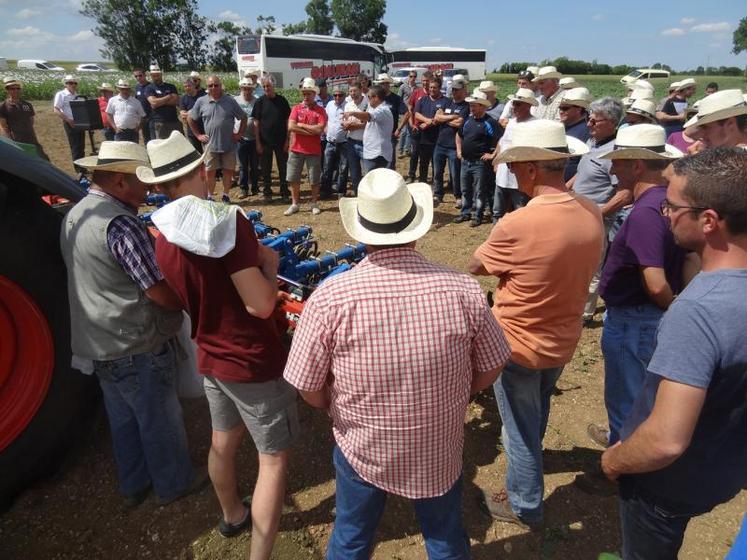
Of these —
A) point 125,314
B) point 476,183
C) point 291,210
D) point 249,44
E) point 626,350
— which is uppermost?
point 249,44

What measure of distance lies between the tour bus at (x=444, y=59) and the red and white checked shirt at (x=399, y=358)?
39.0 m

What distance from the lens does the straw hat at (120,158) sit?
2082 millimetres

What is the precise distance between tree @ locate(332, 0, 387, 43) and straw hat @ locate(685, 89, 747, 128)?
7595cm

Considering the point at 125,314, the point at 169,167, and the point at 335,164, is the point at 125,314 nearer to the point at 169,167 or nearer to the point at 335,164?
the point at 169,167

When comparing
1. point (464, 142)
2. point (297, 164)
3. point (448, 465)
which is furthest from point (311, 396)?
point (297, 164)

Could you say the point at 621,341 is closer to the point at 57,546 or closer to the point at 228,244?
the point at 228,244

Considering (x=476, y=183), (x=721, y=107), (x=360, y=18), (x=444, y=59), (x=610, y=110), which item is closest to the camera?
(x=721, y=107)

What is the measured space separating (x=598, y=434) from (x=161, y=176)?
2960 mm

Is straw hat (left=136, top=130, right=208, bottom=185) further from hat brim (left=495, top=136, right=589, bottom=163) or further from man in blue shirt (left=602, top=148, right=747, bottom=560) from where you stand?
man in blue shirt (left=602, top=148, right=747, bottom=560)

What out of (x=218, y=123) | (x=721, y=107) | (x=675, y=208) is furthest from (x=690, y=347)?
(x=218, y=123)

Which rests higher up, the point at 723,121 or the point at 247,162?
the point at 723,121

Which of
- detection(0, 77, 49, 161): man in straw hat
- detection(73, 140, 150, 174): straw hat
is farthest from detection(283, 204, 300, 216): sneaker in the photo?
detection(73, 140, 150, 174): straw hat

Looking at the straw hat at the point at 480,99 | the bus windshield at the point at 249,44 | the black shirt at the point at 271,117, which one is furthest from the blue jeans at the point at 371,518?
the bus windshield at the point at 249,44

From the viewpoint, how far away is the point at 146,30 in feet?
166
